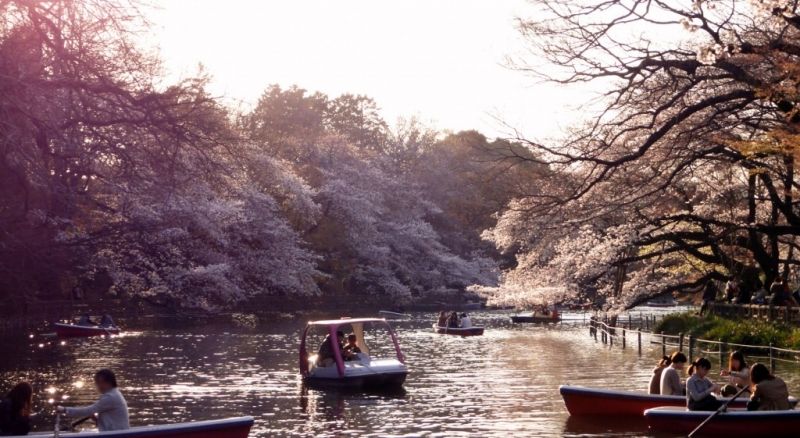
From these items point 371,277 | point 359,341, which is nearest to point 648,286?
point 359,341

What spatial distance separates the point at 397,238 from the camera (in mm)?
93250

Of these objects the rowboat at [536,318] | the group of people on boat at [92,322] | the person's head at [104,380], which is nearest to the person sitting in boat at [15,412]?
the person's head at [104,380]

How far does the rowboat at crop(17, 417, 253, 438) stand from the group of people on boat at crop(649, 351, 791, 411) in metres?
8.14

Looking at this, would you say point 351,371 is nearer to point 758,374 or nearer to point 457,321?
point 758,374

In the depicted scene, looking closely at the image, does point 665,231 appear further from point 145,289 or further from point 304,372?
point 145,289

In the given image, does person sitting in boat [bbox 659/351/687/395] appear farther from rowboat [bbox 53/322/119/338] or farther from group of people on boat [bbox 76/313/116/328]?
group of people on boat [bbox 76/313/116/328]

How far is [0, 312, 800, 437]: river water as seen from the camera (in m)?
23.1

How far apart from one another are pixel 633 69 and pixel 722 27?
2.09 m

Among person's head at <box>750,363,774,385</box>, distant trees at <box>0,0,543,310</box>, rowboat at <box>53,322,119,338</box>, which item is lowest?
person's head at <box>750,363,774,385</box>

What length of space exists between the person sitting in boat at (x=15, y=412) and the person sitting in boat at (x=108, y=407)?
2.65ft

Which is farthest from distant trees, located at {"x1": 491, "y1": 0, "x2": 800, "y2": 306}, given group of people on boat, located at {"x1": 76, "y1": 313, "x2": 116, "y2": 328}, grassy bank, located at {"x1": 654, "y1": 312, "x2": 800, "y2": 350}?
group of people on boat, located at {"x1": 76, "y1": 313, "x2": 116, "y2": 328}

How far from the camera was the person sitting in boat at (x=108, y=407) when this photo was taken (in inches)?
625

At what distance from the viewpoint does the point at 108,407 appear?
16219mm

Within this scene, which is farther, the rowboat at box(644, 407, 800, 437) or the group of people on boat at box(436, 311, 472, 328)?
A: the group of people on boat at box(436, 311, 472, 328)
